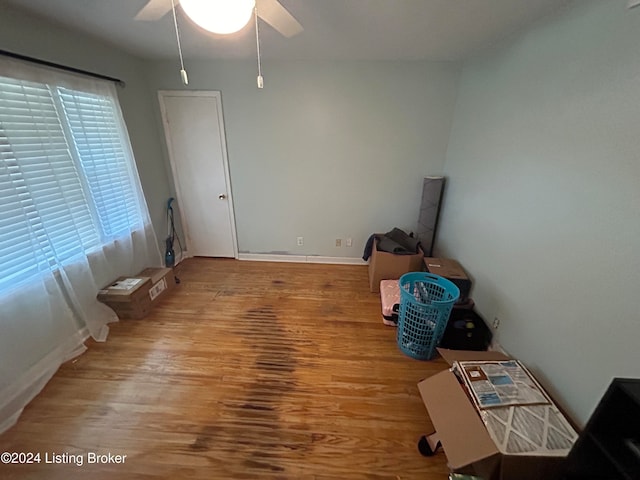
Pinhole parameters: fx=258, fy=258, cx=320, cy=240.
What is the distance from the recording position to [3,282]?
64.2 inches

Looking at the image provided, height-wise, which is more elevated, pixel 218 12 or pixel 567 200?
pixel 218 12

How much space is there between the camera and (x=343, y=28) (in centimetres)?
186

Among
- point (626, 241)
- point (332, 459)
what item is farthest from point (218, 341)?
point (626, 241)

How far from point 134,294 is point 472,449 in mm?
2689

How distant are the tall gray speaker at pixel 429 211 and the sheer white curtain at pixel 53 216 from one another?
10.4 feet

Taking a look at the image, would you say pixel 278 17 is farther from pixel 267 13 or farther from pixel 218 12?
pixel 218 12

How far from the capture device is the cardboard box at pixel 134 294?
230cm

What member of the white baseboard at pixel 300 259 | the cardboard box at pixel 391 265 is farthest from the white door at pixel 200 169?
the cardboard box at pixel 391 265

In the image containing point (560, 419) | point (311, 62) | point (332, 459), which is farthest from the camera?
point (311, 62)

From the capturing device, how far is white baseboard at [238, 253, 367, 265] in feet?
11.6

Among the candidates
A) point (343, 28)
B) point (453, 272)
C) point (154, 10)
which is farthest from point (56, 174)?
point (453, 272)

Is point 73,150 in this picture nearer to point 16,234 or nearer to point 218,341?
point 16,234

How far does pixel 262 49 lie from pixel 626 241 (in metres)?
2.84

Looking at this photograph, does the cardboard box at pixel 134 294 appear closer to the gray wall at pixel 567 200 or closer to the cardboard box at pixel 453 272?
Answer: the cardboard box at pixel 453 272
